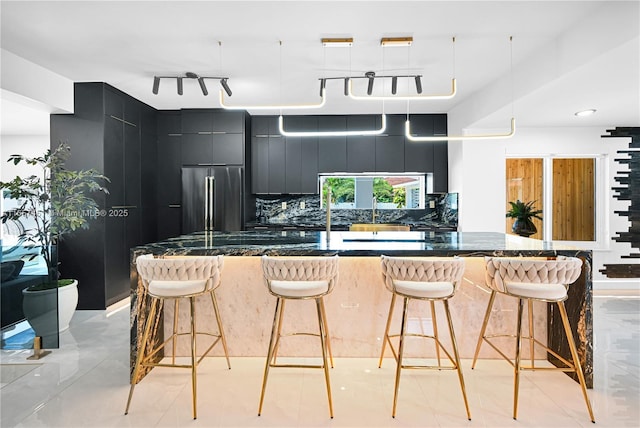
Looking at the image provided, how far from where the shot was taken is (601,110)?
173 inches

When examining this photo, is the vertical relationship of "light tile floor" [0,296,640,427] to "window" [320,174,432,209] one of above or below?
below

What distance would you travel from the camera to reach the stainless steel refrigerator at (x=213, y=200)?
5.39 metres

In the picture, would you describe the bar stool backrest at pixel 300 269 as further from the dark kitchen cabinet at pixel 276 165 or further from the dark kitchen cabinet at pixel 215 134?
the dark kitchen cabinet at pixel 276 165

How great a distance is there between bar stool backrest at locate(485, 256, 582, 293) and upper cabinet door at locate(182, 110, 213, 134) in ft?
14.8

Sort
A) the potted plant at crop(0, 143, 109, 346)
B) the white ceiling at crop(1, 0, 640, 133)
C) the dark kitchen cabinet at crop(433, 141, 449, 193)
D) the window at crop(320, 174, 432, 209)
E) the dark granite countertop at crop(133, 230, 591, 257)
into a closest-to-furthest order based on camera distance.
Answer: the dark granite countertop at crop(133, 230, 591, 257)
the white ceiling at crop(1, 0, 640, 133)
the potted plant at crop(0, 143, 109, 346)
the dark kitchen cabinet at crop(433, 141, 449, 193)
the window at crop(320, 174, 432, 209)

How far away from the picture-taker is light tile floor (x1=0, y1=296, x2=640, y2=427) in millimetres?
2201

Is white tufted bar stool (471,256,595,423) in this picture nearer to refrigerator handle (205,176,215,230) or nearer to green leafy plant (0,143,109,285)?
green leafy plant (0,143,109,285)

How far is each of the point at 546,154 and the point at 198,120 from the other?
16.8ft

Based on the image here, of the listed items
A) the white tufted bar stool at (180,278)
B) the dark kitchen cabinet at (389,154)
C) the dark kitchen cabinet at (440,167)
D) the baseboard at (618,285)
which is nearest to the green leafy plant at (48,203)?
the white tufted bar stool at (180,278)

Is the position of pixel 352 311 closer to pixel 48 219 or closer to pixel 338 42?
pixel 338 42

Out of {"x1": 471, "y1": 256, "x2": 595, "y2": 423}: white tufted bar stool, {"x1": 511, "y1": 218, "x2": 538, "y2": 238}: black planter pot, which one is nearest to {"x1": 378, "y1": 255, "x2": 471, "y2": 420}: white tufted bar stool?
{"x1": 471, "y1": 256, "x2": 595, "y2": 423}: white tufted bar stool

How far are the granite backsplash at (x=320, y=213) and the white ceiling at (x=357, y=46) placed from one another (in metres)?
1.80

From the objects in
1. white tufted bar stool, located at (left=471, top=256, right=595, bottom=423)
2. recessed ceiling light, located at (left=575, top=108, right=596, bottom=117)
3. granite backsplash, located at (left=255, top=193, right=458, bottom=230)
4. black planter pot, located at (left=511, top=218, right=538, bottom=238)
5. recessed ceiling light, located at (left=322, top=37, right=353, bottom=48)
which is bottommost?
white tufted bar stool, located at (left=471, top=256, right=595, bottom=423)

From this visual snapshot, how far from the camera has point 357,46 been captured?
3338mm
